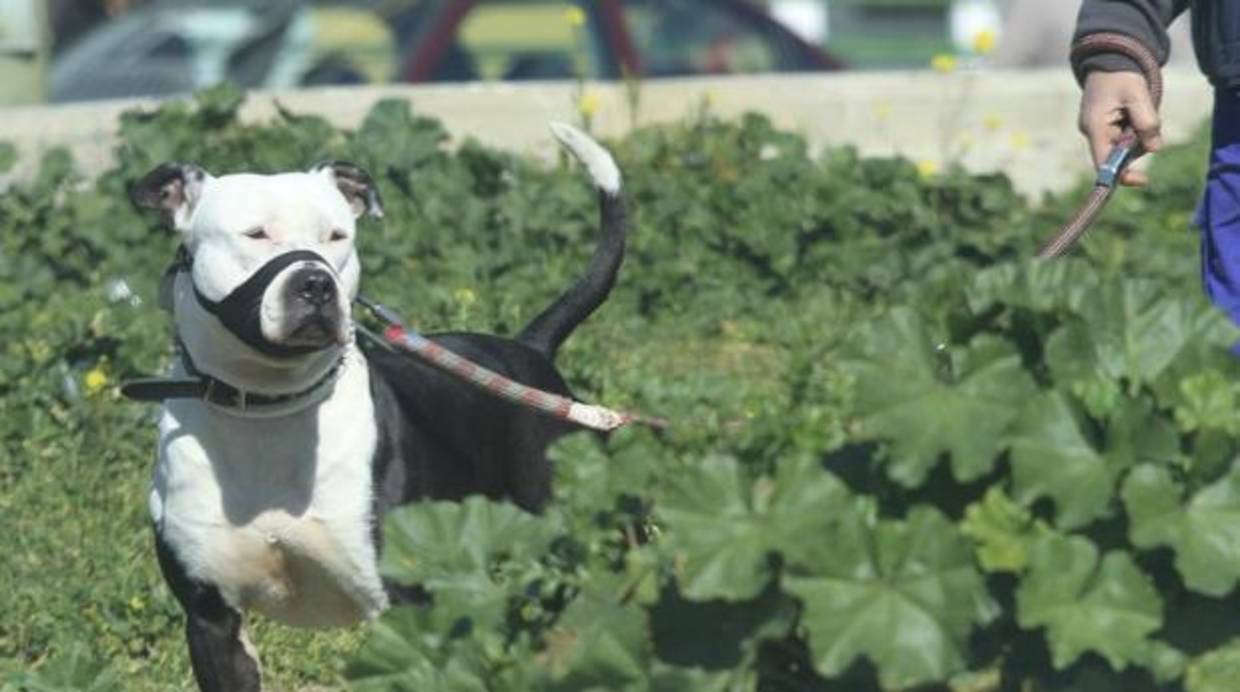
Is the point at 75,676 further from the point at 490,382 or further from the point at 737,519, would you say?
the point at 737,519

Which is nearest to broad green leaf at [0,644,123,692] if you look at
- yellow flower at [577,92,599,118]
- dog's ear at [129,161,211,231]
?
dog's ear at [129,161,211,231]

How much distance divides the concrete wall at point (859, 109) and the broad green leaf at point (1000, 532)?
23.9ft

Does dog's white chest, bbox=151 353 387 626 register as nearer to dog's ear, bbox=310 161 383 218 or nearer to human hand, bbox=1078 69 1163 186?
dog's ear, bbox=310 161 383 218

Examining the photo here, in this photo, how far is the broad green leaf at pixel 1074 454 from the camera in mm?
3684

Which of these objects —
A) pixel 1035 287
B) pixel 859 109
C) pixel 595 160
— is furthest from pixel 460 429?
pixel 859 109

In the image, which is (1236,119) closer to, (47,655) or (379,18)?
(47,655)

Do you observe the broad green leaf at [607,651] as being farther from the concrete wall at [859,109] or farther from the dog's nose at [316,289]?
the concrete wall at [859,109]

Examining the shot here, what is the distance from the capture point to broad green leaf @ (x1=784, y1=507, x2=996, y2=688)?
3.61 m

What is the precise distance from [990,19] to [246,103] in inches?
601

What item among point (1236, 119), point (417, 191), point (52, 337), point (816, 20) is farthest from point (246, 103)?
point (816, 20)

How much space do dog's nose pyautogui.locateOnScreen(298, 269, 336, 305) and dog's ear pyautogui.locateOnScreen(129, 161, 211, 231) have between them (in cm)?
63

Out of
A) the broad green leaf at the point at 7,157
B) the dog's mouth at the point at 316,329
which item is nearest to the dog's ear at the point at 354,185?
the dog's mouth at the point at 316,329

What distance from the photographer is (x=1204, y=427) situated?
3.74 meters

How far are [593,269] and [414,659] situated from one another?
2750 millimetres
